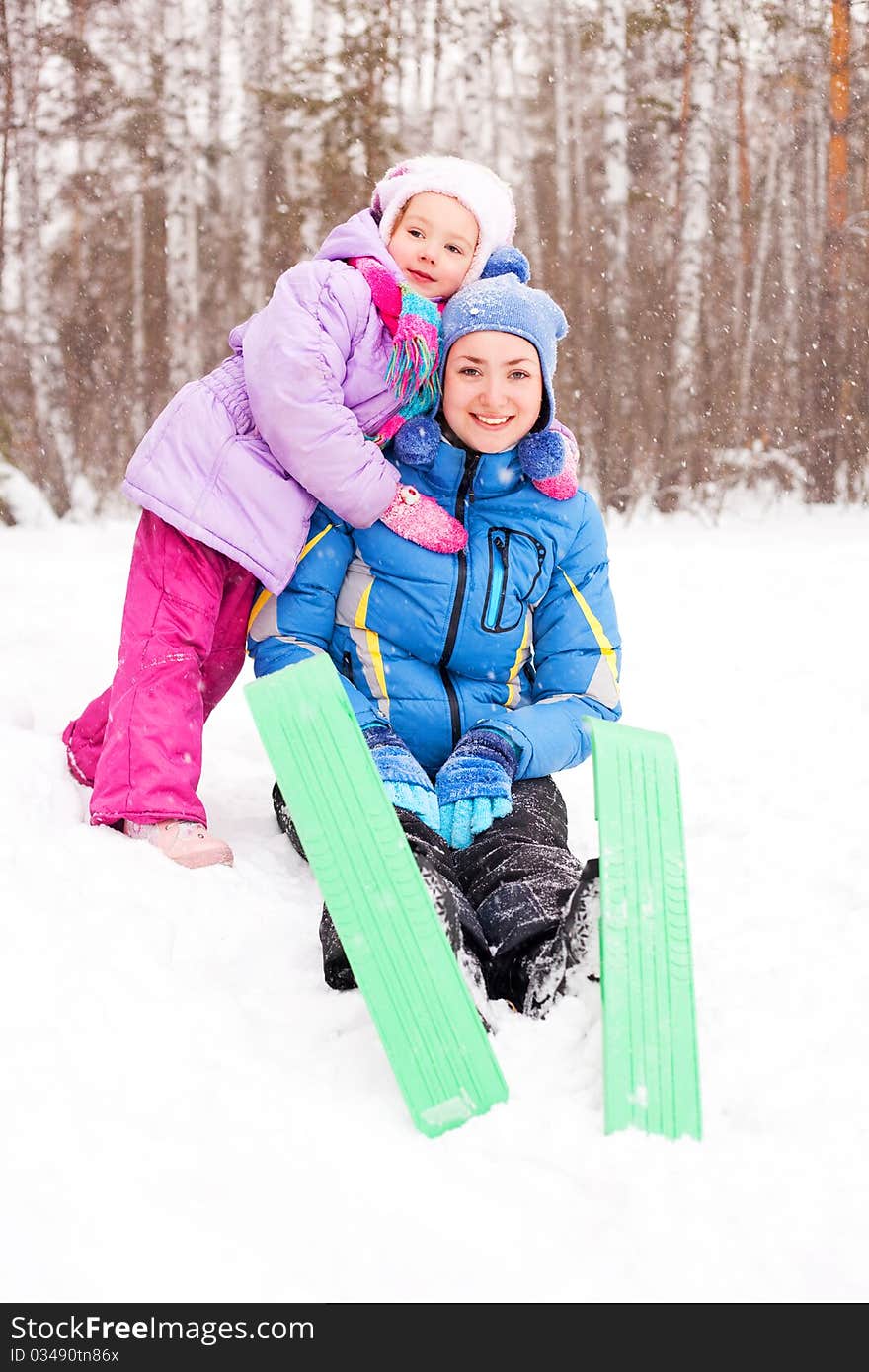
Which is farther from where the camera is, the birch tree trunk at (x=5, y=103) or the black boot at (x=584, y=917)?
the birch tree trunk at (x=5, y=103)

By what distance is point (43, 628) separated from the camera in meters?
3.97

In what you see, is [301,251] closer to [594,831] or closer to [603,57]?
[603,57]

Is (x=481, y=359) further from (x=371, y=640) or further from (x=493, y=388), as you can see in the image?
(x=371, y=640)

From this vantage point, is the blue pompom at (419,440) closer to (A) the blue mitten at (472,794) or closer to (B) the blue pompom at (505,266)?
(B) the blue pompom at (505,266)

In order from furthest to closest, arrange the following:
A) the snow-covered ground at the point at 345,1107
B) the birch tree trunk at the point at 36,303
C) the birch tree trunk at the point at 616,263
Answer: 1. the birch tree trunk at the point at 616,263
2. the birch tree trunk at the point at 36,303
3. the snow-covered ground at the point at 345,1107

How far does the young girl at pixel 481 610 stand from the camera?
221 cm

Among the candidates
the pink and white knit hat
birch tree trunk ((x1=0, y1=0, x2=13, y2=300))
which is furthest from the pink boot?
birch tree trunk ((x1=0, y1=0, x2=13, y2=300))

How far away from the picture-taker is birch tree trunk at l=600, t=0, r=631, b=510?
7754 mm

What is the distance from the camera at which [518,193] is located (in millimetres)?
8391

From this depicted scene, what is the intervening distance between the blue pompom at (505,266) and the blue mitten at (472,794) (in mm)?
1016

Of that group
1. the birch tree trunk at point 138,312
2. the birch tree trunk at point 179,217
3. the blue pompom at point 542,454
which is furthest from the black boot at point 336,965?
the birch tree trunk at point 179,217

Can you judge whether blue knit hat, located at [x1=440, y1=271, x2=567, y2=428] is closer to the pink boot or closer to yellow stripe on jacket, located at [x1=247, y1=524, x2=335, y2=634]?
yellow stripe on jacket, located at [x1=247, y1=524, x2=335, y2=634]

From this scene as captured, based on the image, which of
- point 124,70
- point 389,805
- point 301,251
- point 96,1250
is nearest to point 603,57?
point 301,251
